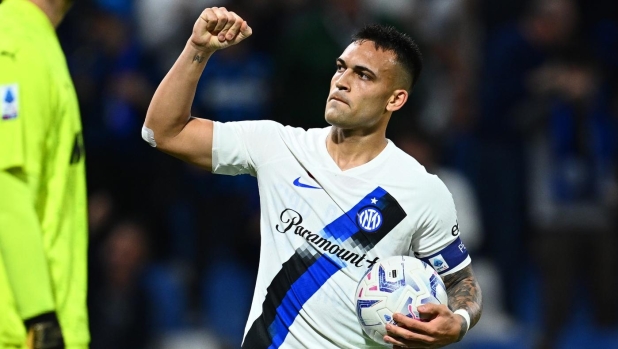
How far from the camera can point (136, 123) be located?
1000 cm

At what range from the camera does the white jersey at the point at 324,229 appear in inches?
195

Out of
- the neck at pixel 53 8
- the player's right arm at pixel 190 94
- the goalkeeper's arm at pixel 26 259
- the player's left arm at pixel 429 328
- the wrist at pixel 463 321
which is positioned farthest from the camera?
the player's right arm at pixel 190 94

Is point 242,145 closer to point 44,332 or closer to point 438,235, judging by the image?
point 438,235

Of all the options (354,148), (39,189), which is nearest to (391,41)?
(354,148)

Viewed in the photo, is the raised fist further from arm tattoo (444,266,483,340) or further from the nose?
arm tattoo (444,266,483,340)

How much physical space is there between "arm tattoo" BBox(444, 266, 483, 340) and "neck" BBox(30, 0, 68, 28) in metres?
2.26

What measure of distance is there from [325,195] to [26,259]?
181 cm

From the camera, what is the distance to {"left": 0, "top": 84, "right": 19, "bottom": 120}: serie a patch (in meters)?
3.68

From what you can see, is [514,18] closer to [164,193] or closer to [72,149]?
[164,193]

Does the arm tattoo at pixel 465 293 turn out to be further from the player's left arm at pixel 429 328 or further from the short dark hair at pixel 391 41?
the short dark hair at pixel 391 41

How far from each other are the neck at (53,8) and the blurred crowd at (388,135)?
576 centimetres

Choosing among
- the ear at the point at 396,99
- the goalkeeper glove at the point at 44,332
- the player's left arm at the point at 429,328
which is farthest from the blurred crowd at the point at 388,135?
the goalkeeper glove at the point at 44,332

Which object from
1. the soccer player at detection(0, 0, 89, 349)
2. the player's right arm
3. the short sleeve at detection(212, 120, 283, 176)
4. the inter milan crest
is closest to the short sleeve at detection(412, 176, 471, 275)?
the inter milan crest

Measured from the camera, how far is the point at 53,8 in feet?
13.3
